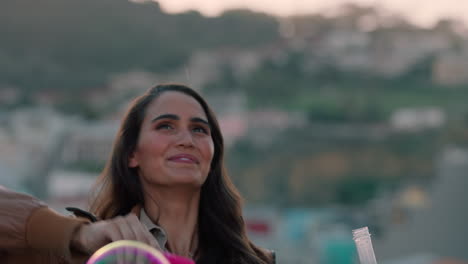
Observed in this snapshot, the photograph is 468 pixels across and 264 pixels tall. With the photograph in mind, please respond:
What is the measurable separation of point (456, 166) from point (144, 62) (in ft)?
229

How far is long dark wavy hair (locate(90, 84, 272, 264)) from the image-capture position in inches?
101

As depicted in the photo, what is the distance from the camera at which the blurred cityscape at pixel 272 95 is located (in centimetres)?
8494

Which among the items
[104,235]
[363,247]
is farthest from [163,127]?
[363,247]

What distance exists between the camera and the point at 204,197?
8.83 ft

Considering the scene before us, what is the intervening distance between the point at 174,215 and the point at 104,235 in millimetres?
587

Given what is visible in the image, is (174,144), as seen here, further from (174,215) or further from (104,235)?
(104,235)

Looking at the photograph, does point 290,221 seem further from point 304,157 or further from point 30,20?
point 30,20

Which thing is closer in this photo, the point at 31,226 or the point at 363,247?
→ the point at 363,247

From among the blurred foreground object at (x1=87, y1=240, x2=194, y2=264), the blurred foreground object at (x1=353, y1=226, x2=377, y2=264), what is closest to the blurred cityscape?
the blurred foreground object at (x1=353, y1=226, x2=377, y2=264)

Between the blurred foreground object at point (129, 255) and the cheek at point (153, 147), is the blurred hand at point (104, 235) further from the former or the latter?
the cheek at point (153, 147)

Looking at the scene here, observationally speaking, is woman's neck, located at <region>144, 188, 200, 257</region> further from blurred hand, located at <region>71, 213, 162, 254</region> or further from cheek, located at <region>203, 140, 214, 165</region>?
blurred hand, located at <region>71, 213, 162, 254</region>

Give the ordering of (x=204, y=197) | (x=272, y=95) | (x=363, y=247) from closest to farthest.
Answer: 1. (x=363, y=247)
2. (x=204, y=197)
3. (x=272, y=95)

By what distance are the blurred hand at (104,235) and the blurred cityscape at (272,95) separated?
211ft

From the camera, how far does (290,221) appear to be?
71.8 meters
